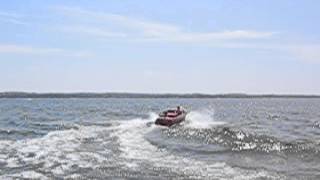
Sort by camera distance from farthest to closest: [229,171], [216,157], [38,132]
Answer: [38,132]
[216,157]
[229,171]

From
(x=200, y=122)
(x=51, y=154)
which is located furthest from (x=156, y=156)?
(x=200, y=122)

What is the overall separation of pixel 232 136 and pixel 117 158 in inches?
572

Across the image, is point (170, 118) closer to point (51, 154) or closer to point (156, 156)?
point (156, 156)

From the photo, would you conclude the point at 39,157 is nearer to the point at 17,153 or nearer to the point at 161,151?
the point at 17,153

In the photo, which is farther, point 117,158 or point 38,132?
point 38,132

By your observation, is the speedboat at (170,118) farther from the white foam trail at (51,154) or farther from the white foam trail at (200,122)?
the white foam trail at (51,154)

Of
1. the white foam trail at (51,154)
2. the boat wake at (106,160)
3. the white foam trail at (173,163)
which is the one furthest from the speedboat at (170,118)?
the white foam trail at (173,163)

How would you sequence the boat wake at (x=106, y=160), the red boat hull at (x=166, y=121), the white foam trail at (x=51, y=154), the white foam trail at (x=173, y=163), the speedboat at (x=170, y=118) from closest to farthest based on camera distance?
the boat wake at (x=106, y=160)
the white foam trail at (x=173, y=163)
the white foam trail at (x=51, y=154)
the red boat hull at (x=166, y=121)
the speedboat at (x=170, y=118)

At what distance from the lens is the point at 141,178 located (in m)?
21.7

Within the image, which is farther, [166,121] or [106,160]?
[166,121]

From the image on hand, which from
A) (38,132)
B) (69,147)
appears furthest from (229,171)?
(38,132)

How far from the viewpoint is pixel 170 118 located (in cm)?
5153

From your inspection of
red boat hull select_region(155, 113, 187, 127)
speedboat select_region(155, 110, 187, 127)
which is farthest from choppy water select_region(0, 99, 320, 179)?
speedboat select_region(155, 110, 187, 127)

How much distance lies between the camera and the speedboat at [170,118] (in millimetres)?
50200
